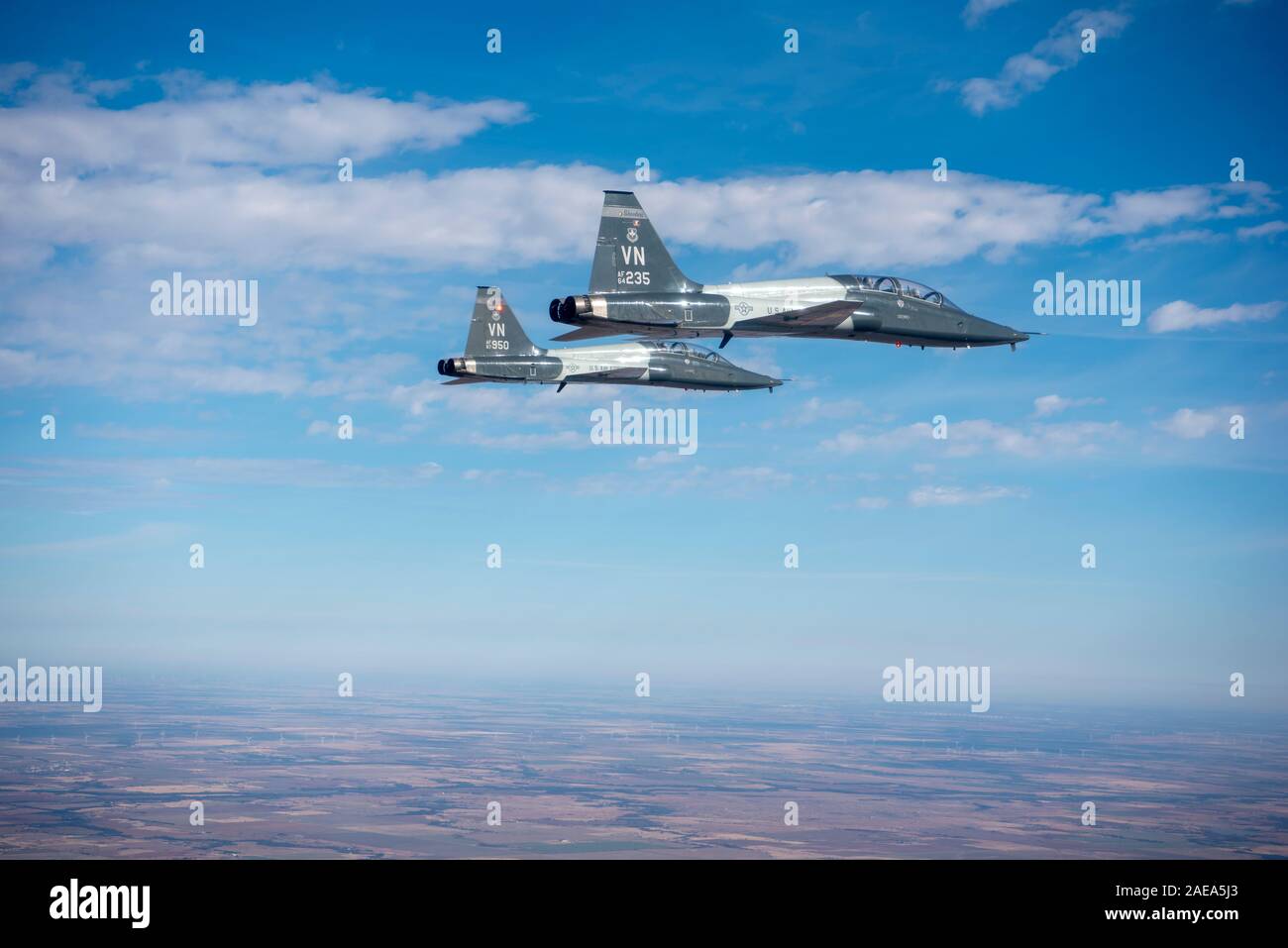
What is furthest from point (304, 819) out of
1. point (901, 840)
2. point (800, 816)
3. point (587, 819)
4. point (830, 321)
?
point (830, 321)

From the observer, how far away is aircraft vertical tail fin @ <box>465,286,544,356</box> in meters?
62.9

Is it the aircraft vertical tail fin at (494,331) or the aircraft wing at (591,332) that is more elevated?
the aircraft vertical tail fin at (494,331)

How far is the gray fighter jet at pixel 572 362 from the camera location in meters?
62.3

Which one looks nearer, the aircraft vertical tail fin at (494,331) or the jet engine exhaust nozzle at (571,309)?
the jet engine exhaust nozzle at (571,309)

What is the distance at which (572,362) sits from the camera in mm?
63250

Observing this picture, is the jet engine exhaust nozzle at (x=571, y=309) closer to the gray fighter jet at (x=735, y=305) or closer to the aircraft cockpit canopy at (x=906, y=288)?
the gray fighter jet at (x=735, y=305)

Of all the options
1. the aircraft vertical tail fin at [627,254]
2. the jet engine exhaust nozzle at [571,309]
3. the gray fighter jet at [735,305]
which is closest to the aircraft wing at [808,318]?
the gray fighter jet at [735,305]

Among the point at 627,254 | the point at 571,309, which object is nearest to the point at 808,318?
the point at 627,254

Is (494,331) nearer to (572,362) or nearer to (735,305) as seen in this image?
(572,362)

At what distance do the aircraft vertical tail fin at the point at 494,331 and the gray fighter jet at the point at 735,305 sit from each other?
17.1 m

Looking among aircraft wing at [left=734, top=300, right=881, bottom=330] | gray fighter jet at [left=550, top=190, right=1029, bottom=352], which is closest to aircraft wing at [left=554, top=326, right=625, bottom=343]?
gray fighter jet at [left=550, top=190, right=1029, bottom=352]

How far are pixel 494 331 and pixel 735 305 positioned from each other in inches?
832
